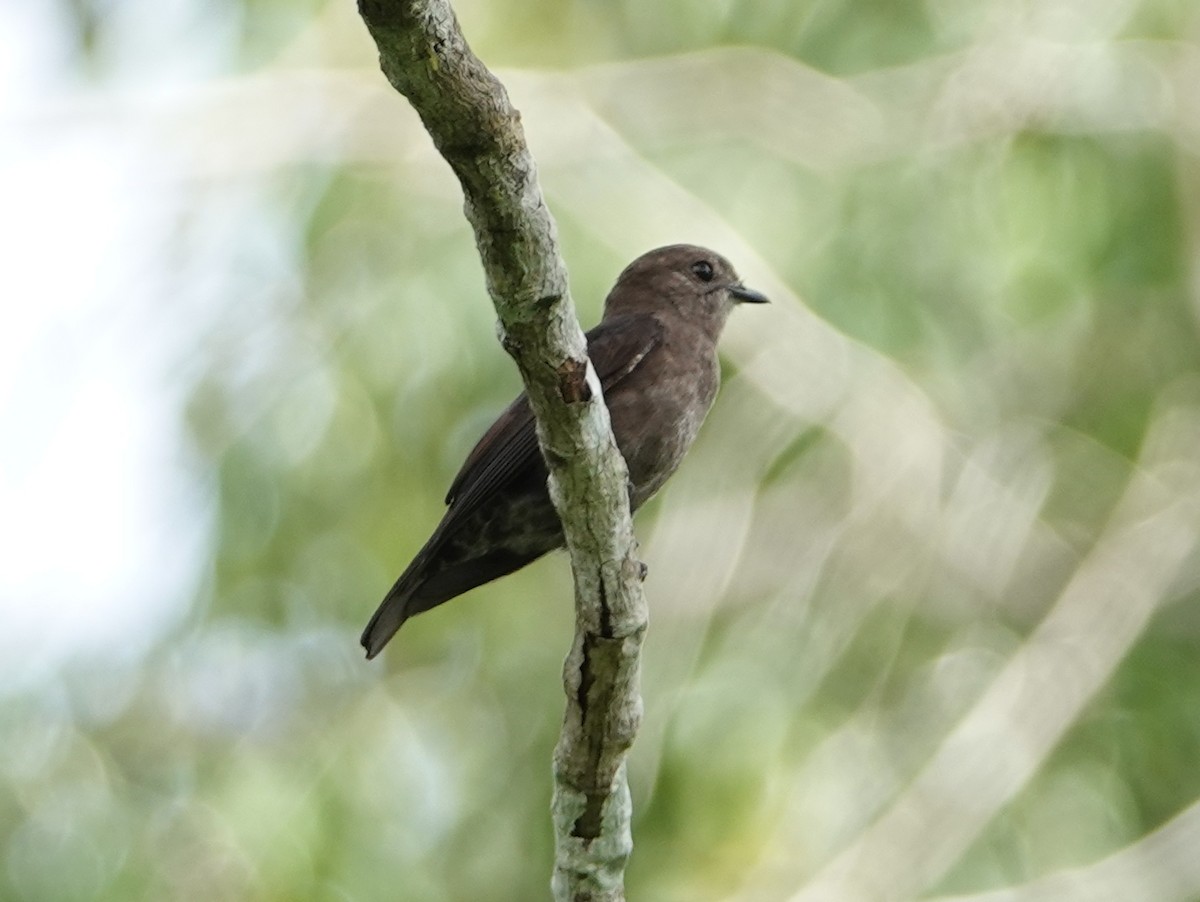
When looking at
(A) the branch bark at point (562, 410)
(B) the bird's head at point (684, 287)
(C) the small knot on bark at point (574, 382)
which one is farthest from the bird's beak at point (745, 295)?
(C) the small knot on bark at point (574, 382)

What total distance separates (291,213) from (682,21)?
1930 mm

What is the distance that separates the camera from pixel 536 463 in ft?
16.3

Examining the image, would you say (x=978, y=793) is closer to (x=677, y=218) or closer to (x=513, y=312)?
(x=677, y=218)

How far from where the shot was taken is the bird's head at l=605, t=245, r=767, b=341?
231 inches

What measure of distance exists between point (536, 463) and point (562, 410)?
4.99 ft

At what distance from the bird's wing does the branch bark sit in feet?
3.42

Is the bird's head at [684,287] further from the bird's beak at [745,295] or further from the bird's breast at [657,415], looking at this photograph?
the bird's breast at [657,415]

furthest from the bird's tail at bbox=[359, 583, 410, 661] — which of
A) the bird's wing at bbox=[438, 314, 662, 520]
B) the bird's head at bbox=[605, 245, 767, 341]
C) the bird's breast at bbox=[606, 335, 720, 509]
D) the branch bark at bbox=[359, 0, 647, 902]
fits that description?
the bird's head at bbox=[605, 245, 767, 341]

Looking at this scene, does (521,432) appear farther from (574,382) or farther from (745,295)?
(574,382)

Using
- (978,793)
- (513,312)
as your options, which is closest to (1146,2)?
(978,793)

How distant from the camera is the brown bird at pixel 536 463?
4992 mm

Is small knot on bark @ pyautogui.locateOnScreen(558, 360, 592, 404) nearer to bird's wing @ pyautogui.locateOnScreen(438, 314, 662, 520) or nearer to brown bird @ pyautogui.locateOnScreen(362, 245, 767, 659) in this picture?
bird's wing @ pyautogui.locateOnScreen(438, 314, 662, 520)

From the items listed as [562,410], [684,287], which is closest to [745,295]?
[684,287]

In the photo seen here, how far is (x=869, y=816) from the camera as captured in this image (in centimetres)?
667
